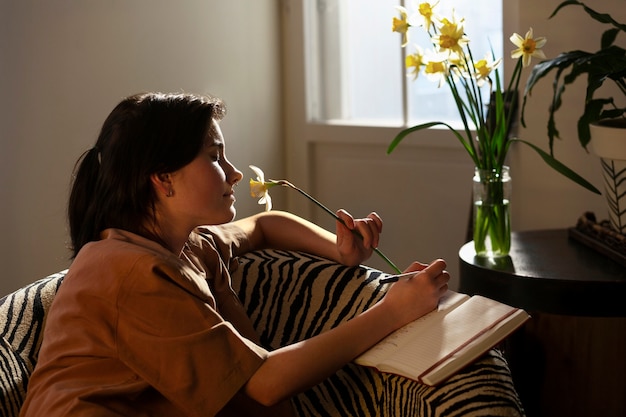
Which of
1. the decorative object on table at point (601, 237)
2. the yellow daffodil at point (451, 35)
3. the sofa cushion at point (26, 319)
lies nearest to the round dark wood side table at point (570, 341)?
the decorative object on table at point (601, 237)

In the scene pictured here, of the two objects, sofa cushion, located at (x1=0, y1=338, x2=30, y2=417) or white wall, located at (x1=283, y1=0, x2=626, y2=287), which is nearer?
sofa cushion, located at (x1=0, y1=338, x2=30, y2=417)

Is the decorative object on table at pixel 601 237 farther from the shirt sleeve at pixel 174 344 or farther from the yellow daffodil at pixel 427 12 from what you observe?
the shirt sleeve at pixel 174 344

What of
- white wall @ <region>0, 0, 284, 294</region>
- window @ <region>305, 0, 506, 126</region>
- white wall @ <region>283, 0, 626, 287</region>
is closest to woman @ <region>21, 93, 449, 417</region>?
white wall @ <region>0, 0, 284, 294</region>

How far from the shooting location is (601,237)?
194 cm

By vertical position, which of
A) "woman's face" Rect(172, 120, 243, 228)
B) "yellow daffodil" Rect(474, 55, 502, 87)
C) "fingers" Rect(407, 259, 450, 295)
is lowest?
"fingers" Rect(407, 259, 450, 295)

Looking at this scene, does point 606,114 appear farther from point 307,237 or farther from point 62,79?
point 62,79

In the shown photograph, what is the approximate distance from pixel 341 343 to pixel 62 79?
1232 mm

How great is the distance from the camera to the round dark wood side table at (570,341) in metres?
1.71

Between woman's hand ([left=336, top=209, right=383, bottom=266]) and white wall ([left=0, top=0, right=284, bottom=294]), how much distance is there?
785 mm

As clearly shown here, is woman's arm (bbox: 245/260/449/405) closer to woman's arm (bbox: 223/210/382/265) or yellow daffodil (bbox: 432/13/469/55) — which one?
woman's arm (bbox: 223/210/382/265)

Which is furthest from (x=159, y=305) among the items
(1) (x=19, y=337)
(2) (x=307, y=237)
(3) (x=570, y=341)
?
(3) (x=570, y=341)

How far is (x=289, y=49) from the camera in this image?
2.88 meters

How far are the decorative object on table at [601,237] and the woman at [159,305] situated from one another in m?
0.59

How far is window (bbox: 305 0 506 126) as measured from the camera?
2631 millimetres
